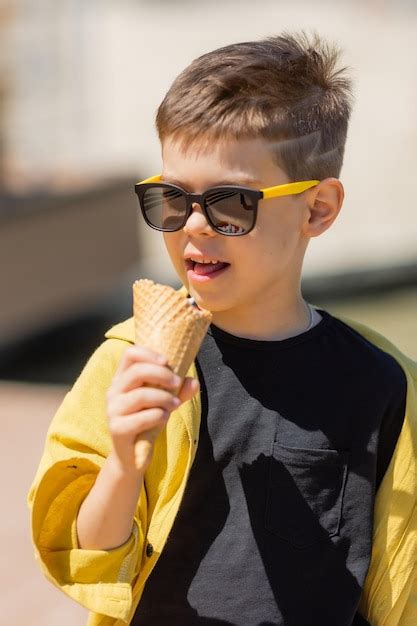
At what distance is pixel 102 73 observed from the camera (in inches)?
845

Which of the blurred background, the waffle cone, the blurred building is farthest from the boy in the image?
the blurred building

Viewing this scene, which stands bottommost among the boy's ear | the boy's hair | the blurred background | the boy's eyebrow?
the blurred background

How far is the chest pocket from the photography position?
203 centimetres

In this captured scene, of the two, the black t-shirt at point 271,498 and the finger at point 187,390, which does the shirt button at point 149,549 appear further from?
the finger at point 187,390

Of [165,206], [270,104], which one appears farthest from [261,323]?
[270,104]

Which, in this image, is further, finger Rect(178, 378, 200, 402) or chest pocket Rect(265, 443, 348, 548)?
chest pocket Rect(265, 443, 348, 548)

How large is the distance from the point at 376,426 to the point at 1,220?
7484 mm

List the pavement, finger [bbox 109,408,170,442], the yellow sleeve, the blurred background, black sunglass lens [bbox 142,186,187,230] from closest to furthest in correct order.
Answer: finger [bbox 109,408,170,442]
the yellow sleeve
black sunglass lens [bbox 142,186,187,230]
the pavement
the blurred background

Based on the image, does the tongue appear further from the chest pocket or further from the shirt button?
the shirt button

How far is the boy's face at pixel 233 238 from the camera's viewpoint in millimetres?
1936

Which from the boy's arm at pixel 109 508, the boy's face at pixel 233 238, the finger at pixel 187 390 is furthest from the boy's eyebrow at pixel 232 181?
the boy's arm at pixel 109 508

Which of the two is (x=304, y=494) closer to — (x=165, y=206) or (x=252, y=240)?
(x=252, y=240)

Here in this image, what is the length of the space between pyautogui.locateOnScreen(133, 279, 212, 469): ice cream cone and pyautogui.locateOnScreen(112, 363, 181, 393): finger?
24mm

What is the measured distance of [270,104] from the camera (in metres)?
1.99
